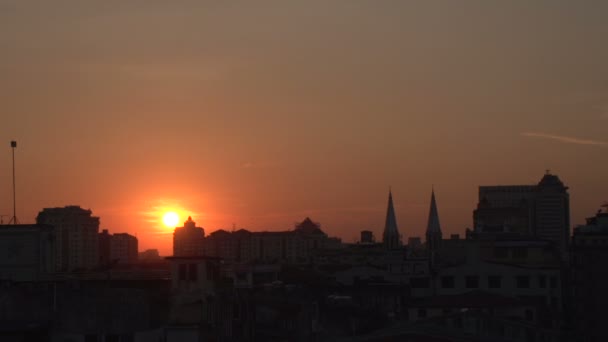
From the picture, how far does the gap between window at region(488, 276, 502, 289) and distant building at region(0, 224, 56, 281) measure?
4275 centimetres

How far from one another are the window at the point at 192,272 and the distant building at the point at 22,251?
10825 millimetres

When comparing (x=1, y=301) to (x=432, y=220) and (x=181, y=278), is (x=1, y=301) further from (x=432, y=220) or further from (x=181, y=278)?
(x=432, y=220)

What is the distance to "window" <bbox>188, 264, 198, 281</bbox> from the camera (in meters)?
46.5

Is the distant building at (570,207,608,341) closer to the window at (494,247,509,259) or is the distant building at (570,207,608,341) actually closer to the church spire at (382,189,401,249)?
the window at (494,247,509,259)

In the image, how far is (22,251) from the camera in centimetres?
5509

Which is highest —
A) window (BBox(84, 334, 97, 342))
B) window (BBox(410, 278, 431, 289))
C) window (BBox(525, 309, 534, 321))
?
window (BBox(410, 278, 431, 289))

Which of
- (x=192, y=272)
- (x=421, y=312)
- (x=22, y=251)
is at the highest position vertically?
(x=22, y=251)

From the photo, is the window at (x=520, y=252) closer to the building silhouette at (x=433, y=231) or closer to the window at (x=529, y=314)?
the window at (x=529, y=314)

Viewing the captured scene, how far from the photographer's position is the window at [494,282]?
88938 millimetres

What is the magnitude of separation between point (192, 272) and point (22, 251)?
12255 mm

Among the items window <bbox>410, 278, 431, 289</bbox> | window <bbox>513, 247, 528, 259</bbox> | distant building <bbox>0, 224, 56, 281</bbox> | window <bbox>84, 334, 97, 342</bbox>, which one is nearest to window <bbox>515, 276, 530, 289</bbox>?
window <bbox>410, 278, 431, 289</bbox>

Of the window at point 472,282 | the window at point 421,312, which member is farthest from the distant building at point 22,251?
the window at point 472,282

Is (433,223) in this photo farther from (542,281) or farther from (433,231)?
(542,281)

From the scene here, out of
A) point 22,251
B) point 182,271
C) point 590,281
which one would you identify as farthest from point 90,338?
point 590,281
